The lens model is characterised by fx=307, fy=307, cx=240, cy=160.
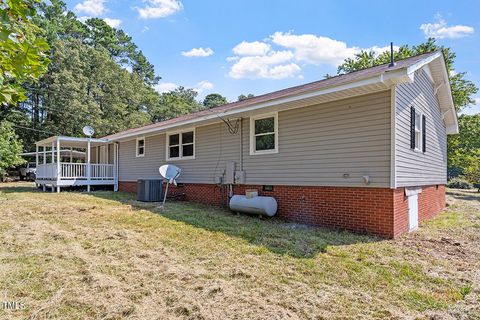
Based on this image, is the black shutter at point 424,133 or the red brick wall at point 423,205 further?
the black shutter at point 424,133

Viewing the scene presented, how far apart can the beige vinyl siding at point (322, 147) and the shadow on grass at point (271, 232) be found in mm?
1168

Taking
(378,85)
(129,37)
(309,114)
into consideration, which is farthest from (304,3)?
(129,37)

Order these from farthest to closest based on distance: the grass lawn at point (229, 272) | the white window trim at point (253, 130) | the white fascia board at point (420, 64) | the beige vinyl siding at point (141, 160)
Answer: the beige vinyl siding at point (141, 160) < the white window trim at point (253, 130) < the white fascia board at point (420, 64) < the grass lawn at point (229, 272)

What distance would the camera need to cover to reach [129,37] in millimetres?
40156

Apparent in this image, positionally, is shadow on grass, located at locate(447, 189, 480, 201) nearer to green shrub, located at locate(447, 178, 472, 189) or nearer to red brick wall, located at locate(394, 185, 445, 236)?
red brick wall, located at locate(394, 185, 445, 236)

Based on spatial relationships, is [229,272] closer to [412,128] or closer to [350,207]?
[350,207]

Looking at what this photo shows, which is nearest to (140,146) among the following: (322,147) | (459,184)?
(322,147)

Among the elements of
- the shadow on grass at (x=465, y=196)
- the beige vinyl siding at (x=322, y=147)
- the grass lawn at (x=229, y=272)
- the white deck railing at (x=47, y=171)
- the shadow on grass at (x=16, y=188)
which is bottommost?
the shadow on grass at (x=465, y=196)

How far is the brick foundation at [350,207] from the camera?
6320 millimetres

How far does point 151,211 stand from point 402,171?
660 cm

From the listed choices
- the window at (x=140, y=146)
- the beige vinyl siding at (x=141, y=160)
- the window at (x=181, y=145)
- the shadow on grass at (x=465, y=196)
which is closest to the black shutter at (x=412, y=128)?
the window at (x=181, y=145)

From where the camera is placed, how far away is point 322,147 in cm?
737

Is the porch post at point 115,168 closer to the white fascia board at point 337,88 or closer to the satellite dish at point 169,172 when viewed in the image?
the satellite dish at point 169,172

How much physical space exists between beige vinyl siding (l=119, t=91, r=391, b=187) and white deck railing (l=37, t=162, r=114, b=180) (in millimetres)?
8047
